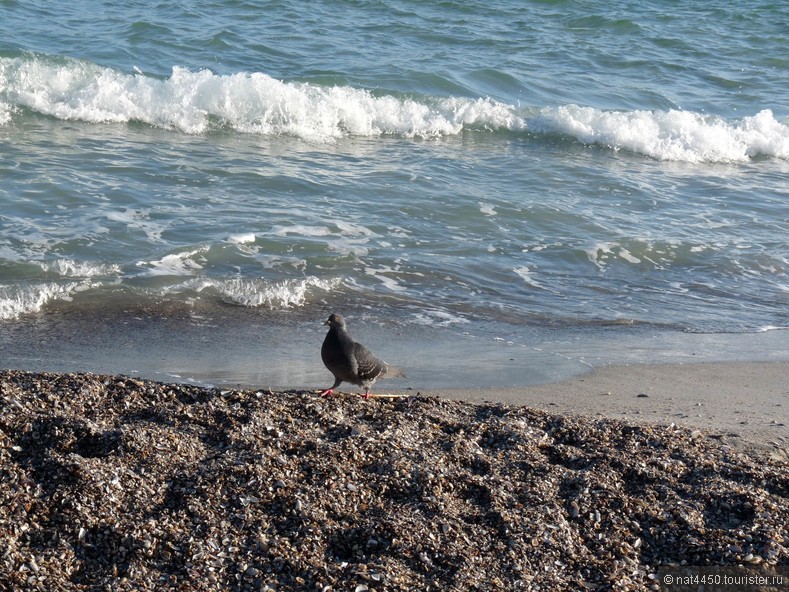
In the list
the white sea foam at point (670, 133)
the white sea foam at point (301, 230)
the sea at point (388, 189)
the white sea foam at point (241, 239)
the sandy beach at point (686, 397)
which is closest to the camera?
the sandy beach at point (686, 397)

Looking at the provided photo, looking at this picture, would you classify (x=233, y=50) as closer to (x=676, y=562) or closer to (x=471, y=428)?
(x=471, y=428)

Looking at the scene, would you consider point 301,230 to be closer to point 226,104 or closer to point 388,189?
point 388,189

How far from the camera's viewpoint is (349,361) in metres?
5.84

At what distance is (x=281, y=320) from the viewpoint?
7969mm

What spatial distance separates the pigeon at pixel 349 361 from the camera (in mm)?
5855

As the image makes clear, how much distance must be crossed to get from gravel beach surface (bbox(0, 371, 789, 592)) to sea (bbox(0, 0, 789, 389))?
4.04 ft

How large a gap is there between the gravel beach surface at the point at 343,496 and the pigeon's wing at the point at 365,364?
23 centimetres

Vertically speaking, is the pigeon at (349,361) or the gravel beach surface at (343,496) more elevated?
the pigeon at (349,361)

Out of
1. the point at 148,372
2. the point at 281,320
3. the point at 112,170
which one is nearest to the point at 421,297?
the point at 281,320

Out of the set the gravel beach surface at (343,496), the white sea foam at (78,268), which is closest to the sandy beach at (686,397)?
the gravel beach surface at (343,496)

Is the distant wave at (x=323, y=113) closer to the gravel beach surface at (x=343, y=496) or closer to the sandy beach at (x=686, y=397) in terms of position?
the sandy beach at (x=686, y=397)

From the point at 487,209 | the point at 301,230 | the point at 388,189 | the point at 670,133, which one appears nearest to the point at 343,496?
the point at 301,230

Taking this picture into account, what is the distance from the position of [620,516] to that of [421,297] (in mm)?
4263

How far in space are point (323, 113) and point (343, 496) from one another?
452 inches
